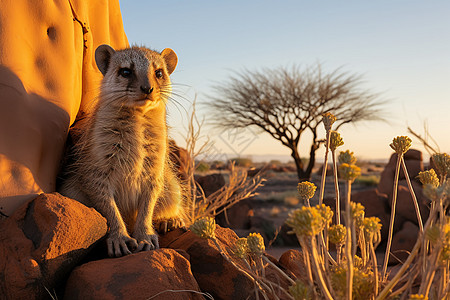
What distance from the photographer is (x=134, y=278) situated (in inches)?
Result: 100

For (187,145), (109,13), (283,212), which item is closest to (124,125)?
(109,13)

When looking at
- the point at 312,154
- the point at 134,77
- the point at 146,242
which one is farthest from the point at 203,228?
the point at 312,154

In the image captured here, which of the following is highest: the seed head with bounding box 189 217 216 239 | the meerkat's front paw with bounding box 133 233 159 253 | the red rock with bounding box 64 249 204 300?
the seed head with bounding box 189 217 216 239

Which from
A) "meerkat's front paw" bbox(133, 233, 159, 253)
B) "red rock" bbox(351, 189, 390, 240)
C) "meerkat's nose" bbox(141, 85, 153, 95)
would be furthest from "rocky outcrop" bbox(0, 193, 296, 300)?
"red rock" bbox(351, 189, 390, 240)

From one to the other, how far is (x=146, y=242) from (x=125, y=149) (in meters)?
0.72

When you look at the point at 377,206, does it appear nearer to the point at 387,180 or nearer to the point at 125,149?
the point at 387,180

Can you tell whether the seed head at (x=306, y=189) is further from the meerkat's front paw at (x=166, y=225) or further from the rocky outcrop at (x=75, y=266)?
the meerkat's front paw at (x=166, y=225)

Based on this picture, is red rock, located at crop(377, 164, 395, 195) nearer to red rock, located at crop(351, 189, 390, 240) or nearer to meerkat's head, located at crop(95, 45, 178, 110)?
red rock, located at crop(351, 189, 390, 240)

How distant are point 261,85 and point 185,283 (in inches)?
666

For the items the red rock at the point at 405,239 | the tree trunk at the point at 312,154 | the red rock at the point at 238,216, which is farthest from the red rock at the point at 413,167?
the tree trunk at the point at 312,154

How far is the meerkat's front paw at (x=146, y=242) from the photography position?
10.1 ft

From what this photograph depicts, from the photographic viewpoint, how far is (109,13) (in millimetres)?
5453

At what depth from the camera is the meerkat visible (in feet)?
10.5

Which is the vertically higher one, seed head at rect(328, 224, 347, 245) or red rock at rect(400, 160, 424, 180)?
red rock at rect(400, 160, 424, 180)
